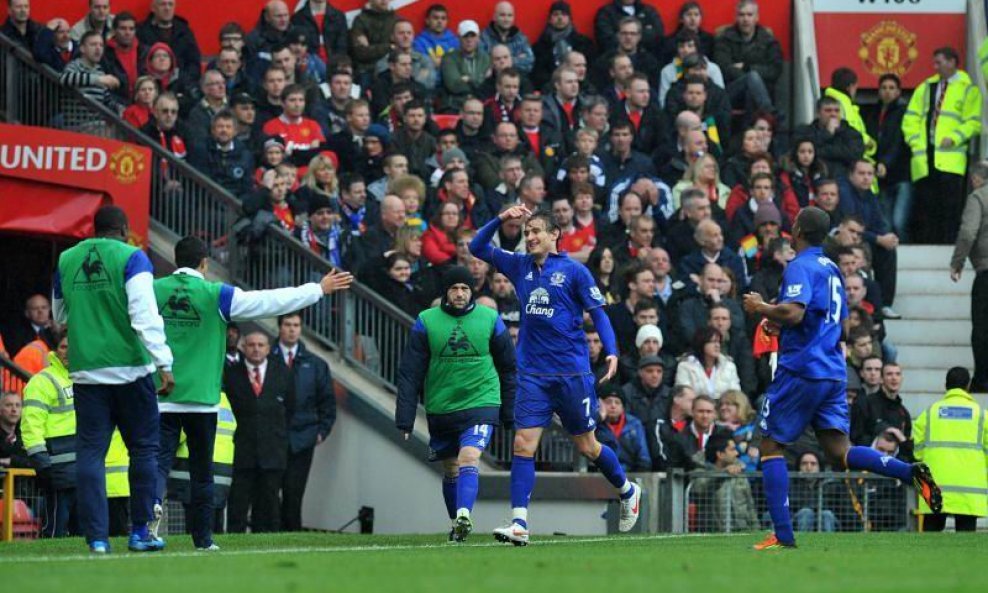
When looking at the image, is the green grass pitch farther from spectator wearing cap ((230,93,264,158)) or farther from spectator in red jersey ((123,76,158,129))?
spectator wearing cap ((230,93,264,158))

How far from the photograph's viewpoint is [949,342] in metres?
24.3

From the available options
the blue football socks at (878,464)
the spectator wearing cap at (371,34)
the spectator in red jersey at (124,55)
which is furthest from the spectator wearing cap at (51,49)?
the blue football socks at (878,464)

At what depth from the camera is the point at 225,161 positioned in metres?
22.2

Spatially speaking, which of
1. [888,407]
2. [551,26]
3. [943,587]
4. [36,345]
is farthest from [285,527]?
[943,587]

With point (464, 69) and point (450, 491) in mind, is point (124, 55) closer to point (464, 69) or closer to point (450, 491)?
point (464, 69)

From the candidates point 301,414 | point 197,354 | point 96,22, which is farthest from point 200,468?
point 96,22

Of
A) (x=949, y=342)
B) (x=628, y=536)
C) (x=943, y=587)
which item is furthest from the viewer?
(x=949, y=342)

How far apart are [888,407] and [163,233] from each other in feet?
24.4

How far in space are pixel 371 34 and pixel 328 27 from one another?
533mm

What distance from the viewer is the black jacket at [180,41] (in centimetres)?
2389

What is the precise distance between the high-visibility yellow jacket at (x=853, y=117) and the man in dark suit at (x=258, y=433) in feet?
27.0

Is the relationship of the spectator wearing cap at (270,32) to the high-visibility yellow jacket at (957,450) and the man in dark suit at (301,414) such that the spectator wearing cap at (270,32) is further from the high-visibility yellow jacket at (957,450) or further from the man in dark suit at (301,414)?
the high-visibility yellow jacket at (957,450)

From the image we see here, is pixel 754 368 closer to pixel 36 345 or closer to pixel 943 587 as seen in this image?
pixel 36 345

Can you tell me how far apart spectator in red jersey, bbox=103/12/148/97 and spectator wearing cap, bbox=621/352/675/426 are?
6423 millimetres
